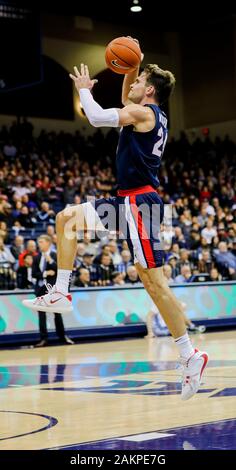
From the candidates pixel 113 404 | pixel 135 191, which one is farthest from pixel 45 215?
pixel 135 191

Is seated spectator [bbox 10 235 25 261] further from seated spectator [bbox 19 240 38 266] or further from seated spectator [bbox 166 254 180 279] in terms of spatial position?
seated spectator [bbox 166 254 180 279]

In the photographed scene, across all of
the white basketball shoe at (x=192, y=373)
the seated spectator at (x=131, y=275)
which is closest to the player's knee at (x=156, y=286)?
the white basketball shoe at (x=192, y=373)

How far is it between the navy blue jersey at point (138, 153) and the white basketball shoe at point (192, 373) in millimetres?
1525

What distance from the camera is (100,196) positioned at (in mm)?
21719

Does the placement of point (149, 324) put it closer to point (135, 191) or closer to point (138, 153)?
point (135, 191)

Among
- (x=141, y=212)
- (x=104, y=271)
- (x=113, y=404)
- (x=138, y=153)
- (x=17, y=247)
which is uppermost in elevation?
(x=138, y=153)

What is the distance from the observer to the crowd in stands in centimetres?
1647

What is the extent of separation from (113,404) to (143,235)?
159 centimetres

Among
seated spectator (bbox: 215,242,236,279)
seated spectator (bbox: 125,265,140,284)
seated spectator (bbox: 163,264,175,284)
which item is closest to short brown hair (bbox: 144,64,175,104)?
seated spectator (bbox: 125,265,140,284)

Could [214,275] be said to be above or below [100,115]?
below

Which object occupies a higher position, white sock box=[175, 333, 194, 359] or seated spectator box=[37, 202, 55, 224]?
seated spectator box=[37, 202, 55, 224]

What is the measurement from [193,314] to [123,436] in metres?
12.4

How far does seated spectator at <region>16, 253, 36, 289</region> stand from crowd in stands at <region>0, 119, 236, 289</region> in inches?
0.8

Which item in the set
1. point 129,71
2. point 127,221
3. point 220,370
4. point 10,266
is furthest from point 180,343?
point 10,266
